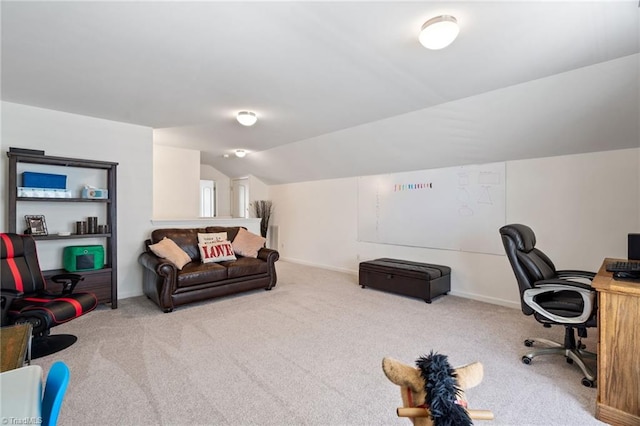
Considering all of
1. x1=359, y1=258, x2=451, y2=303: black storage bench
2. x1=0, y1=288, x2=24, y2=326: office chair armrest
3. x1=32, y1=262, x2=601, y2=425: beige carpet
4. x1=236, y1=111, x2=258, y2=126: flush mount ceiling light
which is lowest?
→ x1=32, y1=262, x2=601, y2=425: beige carpet

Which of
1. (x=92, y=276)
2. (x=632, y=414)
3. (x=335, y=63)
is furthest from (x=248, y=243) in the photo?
(x=632, y=414)

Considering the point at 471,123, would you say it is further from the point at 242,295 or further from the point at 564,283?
the point at 242,295

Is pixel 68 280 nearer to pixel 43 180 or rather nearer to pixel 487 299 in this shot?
pixel 43 180

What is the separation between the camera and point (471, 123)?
362cm

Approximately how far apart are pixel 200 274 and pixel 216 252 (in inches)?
25.5

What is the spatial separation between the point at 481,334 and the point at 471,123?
7.63 feet

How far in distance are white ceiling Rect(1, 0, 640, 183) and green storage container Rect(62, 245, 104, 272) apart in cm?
169

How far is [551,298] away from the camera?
2506 millimetres

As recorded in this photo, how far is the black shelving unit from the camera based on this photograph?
3.30 metres

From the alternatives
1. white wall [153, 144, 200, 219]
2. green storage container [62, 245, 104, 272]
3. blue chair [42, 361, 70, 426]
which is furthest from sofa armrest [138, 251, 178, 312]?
blue chair [42, 361, 70, 426]

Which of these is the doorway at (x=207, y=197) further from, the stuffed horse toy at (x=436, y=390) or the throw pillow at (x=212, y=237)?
the stuffed horse toy at (x=436, y=390)

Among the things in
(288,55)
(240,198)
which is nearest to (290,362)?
→ (288,55)

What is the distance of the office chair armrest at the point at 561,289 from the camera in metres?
2.14

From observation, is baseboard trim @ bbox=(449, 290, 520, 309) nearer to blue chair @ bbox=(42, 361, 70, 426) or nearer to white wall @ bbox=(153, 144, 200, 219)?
blue chair @ bbox=(42, 361, 70, 426)
